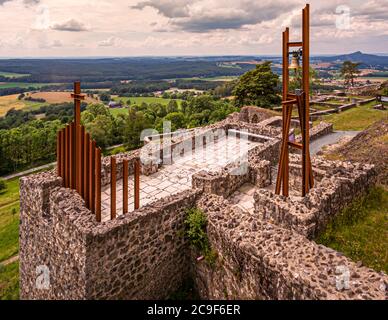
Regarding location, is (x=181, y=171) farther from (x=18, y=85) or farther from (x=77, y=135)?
(x=18, y=85)

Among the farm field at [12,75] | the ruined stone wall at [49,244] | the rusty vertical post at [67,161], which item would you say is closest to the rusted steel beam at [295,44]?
the rusty vertical post at [67,161]

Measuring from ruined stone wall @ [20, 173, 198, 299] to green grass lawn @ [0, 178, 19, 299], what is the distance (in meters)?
6.66

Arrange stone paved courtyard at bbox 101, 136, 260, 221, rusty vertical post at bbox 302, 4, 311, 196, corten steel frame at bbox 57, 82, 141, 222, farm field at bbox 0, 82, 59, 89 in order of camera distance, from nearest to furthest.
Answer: corten steel frame at bbox 57, 82, 141, 222 < rusty vertical post at bbox 302, 4, 311, 196 < stone paved courtyard at bbox 101, 136, 260, 221 < farm field at bbox 0, 82, 59, 89

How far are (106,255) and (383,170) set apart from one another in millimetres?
9571

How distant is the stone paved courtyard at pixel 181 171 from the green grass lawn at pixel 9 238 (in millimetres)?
7880

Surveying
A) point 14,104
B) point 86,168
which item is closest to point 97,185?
point 86,168

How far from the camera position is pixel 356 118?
2581 centimetres

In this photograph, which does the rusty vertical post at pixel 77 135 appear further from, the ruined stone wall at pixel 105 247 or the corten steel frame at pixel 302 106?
the corten steel frame at pixel 302 106

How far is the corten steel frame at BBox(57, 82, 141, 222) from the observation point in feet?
24.1

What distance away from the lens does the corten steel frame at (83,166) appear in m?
7.34

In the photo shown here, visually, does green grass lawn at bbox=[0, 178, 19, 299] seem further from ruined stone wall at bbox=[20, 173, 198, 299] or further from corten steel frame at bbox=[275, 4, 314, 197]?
corten steel frame at bbox=[275, 4, 314, 197]

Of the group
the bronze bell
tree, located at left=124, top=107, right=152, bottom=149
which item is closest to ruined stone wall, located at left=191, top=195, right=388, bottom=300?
the bronze bell

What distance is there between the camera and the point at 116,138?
201 feet
